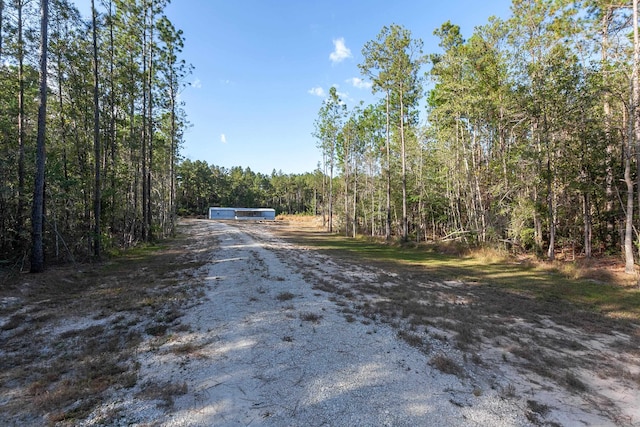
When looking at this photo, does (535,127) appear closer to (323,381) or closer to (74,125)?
(323,381)

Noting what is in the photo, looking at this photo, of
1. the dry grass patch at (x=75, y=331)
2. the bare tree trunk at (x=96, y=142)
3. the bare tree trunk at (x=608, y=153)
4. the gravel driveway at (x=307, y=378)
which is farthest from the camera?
the bare tree trunk at (x=96, y=142)

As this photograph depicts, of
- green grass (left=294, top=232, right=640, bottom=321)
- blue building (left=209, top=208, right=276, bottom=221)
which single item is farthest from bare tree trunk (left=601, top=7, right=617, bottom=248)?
blue building (left=209, top=208, right=276, bottom=221)

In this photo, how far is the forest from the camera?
28.4 ft

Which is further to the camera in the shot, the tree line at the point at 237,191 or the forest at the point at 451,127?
the tree line at the point at 237,191

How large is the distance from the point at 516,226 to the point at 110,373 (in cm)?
1331

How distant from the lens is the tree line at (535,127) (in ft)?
30.9

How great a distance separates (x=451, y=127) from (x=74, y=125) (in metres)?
17.2

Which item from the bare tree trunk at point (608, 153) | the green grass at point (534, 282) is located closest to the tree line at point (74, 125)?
the green grass at point (534, 282)

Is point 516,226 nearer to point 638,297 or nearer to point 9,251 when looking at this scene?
point 638,297

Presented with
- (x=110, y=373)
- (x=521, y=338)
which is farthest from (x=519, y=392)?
(x=110, y=373)

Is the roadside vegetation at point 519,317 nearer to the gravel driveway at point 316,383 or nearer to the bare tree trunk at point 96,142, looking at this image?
the gravel driveway at point 316,383

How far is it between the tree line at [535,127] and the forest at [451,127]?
0.06m

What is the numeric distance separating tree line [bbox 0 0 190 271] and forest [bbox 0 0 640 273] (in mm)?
52

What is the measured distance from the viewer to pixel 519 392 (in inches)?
109
